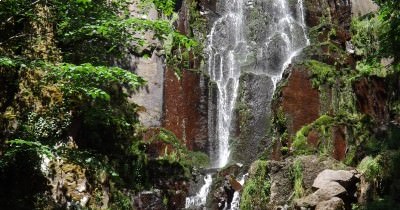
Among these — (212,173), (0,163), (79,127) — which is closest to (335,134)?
(212,173)

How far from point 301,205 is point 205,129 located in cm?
876

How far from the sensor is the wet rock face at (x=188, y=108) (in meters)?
19.1

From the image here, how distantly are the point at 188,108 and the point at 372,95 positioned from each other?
7286 millimetres

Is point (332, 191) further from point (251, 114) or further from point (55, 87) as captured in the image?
point (251, 114)

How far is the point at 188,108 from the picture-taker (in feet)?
64.0

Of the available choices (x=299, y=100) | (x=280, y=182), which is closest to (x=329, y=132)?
(x=299, y=100)

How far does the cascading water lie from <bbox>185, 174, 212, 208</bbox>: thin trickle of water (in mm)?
2636

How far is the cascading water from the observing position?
19.5 m

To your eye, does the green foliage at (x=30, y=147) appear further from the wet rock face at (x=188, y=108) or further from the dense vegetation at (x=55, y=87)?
the wet rock face at (x=188, y=108)

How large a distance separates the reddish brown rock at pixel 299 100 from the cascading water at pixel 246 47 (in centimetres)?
260

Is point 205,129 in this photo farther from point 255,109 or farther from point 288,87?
point 288,87

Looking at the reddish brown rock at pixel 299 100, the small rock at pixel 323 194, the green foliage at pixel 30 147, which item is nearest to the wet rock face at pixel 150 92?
the reddish brown rock at pixel 299 100

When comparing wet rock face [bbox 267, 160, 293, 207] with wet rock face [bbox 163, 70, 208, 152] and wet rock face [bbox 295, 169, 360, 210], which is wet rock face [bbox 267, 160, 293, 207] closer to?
wet rock face [bbox 295, 169, 360, 210]

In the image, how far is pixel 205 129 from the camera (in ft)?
63.5
